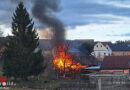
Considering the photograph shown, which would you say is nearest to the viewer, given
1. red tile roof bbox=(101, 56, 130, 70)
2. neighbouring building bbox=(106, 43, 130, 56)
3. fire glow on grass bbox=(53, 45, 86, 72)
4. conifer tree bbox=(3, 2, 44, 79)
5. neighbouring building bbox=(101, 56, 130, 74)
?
conifer tree bbox=(3, 2, 44, 79)

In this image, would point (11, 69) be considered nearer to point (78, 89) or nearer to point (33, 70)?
point (33, 70)

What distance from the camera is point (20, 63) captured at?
138ft

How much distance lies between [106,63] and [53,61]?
1024 centimetres

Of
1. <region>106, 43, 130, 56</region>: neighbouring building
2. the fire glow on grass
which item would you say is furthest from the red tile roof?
<region>106, 43, 130, 56</region>: neighbouring building

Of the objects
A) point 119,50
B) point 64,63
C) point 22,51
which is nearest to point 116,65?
point 64,63

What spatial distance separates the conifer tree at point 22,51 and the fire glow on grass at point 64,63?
7.89 m

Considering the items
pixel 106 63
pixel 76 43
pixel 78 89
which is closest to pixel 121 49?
pixel 76 43

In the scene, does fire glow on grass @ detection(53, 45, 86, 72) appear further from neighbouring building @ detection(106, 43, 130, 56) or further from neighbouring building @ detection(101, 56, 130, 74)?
neighbouring building @ detection(106, 43, 130, 56)

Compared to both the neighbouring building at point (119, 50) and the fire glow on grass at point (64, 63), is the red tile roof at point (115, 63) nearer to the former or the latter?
the fire glow on grass at point (64, 63)

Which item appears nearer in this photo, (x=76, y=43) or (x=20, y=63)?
(x=20, y=63)

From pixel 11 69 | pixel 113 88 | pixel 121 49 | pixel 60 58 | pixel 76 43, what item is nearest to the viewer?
pixel 113 88

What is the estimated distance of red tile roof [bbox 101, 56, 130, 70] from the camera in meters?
52.8

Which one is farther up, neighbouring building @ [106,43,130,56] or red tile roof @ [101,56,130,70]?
neighbouring building @ [106,43,130,56]

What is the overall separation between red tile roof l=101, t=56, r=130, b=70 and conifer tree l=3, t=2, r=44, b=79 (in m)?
14.6
